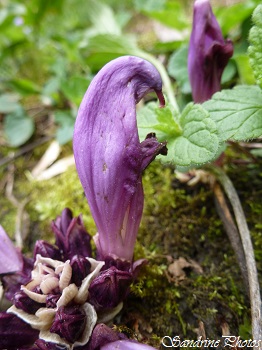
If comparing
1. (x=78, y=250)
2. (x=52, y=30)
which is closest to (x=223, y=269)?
(x=78, y=250)

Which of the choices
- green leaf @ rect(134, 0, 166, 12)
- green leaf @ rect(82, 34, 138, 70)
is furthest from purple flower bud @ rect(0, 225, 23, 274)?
green leaf @ rect(134, 0, 166, 12)

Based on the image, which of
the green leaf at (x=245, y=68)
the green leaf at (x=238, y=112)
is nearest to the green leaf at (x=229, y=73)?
the green leaf at (x=245, y=68)

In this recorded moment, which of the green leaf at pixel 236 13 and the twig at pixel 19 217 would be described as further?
the green leaf at pixel 236 13

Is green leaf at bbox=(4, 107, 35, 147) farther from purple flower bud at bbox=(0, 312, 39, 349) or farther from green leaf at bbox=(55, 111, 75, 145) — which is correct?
purple flower bud at bbox=(0, 312, 39, 349)

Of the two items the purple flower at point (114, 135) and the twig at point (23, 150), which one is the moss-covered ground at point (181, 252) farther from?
the twig at point (23, 150)

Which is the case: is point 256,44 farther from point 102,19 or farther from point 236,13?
point 102,19
